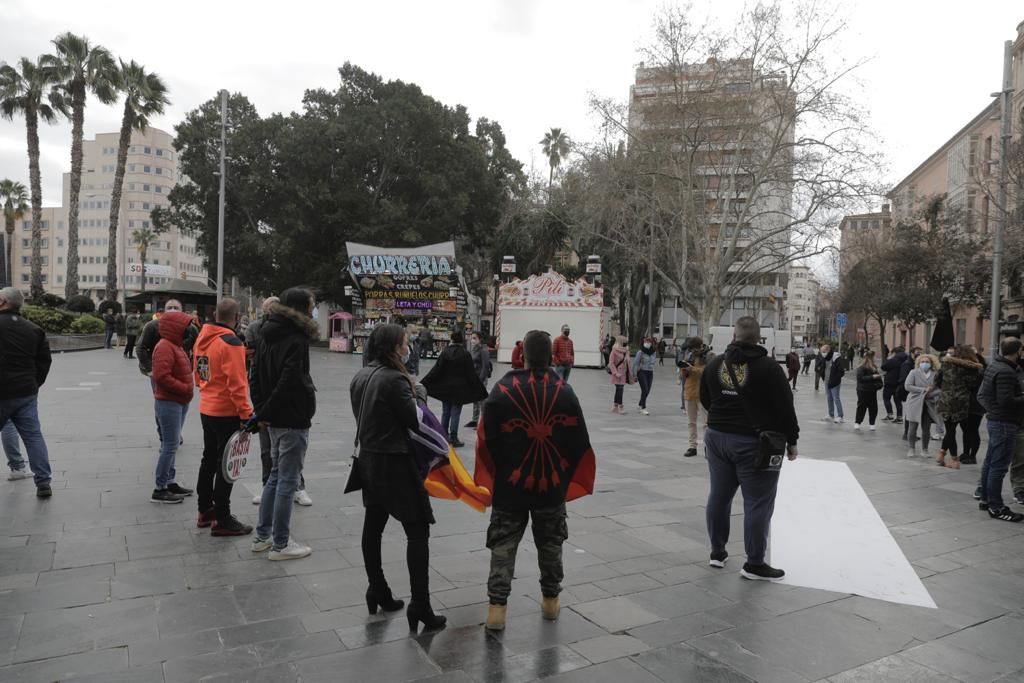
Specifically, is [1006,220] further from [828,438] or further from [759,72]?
[759,72]

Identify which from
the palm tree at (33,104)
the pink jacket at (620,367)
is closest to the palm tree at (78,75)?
the palm tree at (33,104)

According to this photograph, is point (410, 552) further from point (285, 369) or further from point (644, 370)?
point (644, 370)

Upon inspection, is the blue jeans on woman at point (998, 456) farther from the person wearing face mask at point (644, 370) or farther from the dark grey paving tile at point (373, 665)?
the person wearing face mask at point (644, 370)

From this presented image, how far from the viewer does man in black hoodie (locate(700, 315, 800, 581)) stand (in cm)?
432

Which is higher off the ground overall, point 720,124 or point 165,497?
point 720,124

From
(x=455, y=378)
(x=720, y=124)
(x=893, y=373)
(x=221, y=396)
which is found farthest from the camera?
(x=720, y=124)

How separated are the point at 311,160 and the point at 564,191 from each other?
1323 centimetres

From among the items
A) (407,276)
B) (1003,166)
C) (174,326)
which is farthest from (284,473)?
(407,276)

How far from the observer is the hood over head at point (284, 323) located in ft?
14.3

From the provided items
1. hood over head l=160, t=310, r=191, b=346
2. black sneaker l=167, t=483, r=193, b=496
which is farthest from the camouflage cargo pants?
black sneaker l=167, t=483, r=193, b=496

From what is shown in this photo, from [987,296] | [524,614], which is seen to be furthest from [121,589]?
[987,296]

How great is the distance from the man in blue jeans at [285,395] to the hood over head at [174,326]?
1.50m

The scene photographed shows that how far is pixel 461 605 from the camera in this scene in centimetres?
390

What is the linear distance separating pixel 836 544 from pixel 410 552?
336 cm
